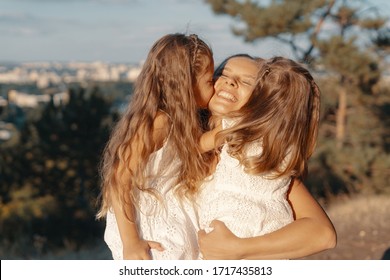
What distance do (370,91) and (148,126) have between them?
12211 millimetres

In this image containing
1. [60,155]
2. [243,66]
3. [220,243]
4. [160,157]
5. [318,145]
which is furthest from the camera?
[60,155]

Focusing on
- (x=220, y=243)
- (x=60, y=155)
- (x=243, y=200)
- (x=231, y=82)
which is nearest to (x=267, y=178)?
(x=243, y=200)

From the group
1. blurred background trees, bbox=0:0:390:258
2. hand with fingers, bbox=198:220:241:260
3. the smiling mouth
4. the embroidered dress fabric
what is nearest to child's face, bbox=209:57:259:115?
the smiling mouth

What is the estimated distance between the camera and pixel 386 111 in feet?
43.9

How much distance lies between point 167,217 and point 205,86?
0.42m

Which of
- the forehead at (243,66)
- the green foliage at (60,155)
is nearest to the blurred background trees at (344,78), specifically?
the green foliage at (60,155)

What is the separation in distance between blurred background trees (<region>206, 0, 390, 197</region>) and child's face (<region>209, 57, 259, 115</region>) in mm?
10728

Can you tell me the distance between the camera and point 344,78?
43.8 ft

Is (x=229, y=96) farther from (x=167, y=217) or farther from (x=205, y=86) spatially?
(x=167, y=217)

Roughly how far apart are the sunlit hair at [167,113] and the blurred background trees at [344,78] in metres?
10.8

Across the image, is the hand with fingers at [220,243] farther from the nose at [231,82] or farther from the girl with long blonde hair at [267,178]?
the nose at [231,82]

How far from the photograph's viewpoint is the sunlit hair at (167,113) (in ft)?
5.74
